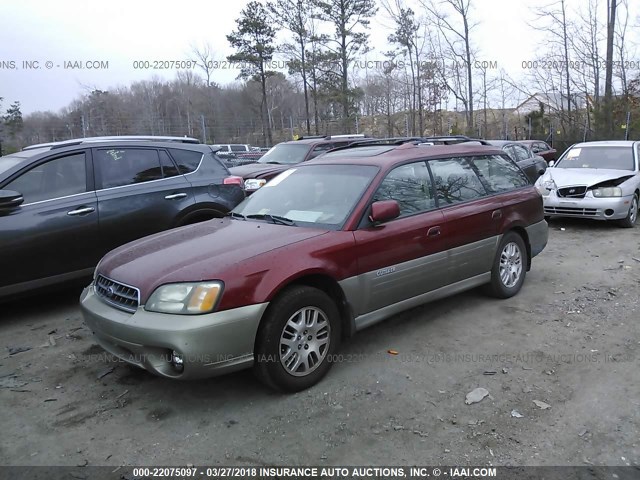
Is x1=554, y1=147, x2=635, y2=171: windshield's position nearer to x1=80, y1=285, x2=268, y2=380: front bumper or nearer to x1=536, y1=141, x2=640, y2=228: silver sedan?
x1=536, y1=141, x2=640, y2=228: silver sedan

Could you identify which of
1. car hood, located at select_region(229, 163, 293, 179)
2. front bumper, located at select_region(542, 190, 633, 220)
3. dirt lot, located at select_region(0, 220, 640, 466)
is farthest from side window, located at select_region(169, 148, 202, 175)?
front bumper, located at select_region(542, 190, 633, 220)

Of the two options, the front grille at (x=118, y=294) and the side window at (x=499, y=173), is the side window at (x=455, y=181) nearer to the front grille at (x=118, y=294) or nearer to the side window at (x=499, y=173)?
the side window at (x=499, y=173)

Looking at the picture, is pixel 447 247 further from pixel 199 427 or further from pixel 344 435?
pixel 199 427

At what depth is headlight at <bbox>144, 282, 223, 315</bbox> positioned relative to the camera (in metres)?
3.07

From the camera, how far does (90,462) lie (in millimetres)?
2781

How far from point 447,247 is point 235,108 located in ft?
141

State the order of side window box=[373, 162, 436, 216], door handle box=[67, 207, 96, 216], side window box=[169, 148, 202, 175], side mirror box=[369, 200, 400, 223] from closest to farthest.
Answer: side mirror box=[369, 200, 400, 223], side window box=[373, 162, 436, 216], door handle box=[67, 207, 96, 216], side window box=[169, 148, 202, 175]

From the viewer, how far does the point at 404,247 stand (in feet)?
13.5

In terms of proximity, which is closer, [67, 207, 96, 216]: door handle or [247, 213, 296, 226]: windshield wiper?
[247, 213, 296, 226]: windshield wiper

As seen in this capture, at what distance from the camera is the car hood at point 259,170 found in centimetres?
950

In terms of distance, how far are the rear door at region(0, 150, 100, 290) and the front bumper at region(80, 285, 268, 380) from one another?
203 cm

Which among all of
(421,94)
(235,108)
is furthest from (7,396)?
(235,108)

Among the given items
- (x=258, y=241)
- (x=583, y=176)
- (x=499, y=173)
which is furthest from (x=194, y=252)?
(x=583, y=176)

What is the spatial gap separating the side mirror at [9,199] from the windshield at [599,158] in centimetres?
987
